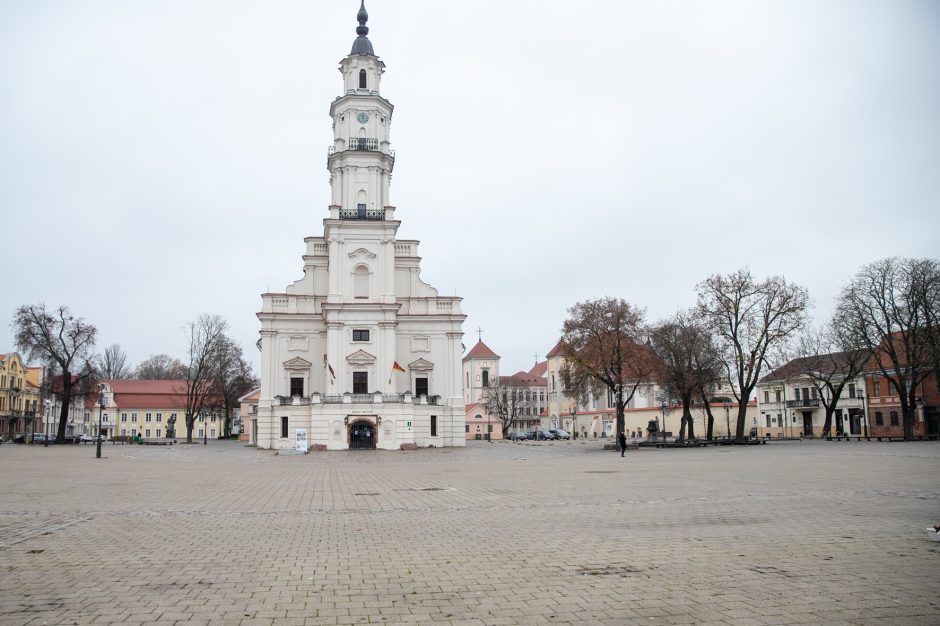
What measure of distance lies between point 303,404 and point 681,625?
176 ft

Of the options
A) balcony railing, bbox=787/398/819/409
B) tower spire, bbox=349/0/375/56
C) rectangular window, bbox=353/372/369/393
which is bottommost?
balcony railing, bbox=787/398/819/409

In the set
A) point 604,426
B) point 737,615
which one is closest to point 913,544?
point 737,615

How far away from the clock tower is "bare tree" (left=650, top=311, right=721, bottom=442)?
25.6 metres

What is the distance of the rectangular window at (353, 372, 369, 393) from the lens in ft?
187

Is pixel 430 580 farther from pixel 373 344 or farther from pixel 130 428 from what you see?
pixel 130 428

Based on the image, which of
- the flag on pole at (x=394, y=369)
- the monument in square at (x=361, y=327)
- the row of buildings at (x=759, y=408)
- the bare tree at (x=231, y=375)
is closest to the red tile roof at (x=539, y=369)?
the row of buildings at (x=759, y=408)

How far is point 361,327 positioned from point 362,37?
27.5 m

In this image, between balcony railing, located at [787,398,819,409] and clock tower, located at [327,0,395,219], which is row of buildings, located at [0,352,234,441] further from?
balcony railing, located at [787,398,819,409]

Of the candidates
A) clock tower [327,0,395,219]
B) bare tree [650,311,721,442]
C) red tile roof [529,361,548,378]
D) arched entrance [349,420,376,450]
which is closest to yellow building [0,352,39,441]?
clock tower [327,0,395,219]

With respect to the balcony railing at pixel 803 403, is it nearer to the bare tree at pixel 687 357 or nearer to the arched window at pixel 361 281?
the bare tree at pixel 687 357

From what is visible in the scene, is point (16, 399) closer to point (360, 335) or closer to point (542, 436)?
point (360, 335)

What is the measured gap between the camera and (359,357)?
56500 millimetres

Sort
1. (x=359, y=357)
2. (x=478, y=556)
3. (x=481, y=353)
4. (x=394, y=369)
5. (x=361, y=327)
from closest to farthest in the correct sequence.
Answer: (x=478, y=556), (x=394, y=369), (x=359, y=357), (x=361, y=327), (x=481, y=353)

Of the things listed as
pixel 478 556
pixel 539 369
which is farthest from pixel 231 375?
pixel 478 556
